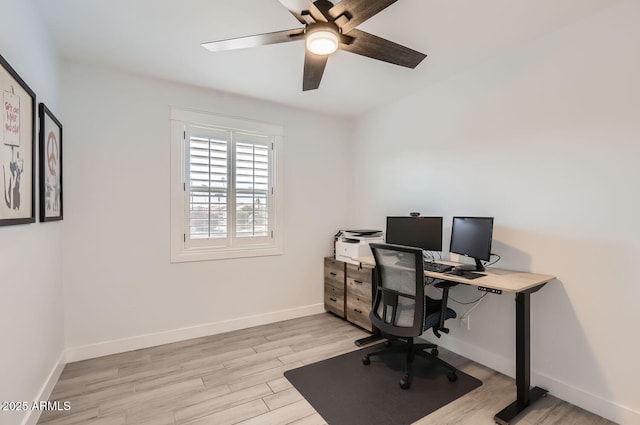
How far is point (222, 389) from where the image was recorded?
2322 millimetres

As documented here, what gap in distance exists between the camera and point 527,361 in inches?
82.4

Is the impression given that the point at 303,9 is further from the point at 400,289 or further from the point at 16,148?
the point at 400,289

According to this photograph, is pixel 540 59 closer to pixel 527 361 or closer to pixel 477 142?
pixel 477 142

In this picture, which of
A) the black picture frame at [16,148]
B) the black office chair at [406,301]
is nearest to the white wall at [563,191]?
the black office chair at [406,301]

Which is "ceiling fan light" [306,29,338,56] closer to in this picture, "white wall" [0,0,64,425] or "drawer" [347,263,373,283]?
"white wall" [0,0,64,425]

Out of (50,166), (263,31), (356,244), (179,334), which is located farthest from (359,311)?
(50,166)

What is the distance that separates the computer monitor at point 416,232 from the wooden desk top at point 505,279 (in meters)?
0.48

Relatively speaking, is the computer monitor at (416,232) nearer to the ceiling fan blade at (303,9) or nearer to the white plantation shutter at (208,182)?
the white plantation shutter at (208,182)

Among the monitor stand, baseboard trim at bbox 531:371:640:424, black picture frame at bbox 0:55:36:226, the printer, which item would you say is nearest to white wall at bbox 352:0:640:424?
baseboard trim at bbox 531:371:640:424

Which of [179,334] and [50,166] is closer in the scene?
[50,166]

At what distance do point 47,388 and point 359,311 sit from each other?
2.74m

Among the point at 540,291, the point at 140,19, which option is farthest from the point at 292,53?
the point at 540,291

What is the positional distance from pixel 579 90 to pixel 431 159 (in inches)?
51.0

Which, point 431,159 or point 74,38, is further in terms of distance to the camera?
point 431,159
